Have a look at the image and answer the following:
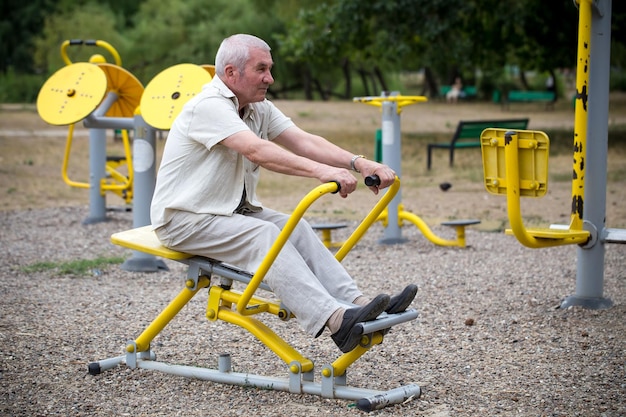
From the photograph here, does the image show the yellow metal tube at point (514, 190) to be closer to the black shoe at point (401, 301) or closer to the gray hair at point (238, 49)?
the black shoe at point (401, 301)

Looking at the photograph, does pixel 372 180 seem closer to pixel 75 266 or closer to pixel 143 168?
pixel 143 168

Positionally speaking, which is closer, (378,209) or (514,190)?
(378,209)

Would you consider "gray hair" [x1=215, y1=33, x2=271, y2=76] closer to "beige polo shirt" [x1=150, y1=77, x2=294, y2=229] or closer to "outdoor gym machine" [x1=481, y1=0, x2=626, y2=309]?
"beige polo shirt" [x1=150, y1=77, x2=294, y2=229]

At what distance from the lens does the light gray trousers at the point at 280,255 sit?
3.51 m

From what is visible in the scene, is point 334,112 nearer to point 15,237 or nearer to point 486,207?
point 486,207

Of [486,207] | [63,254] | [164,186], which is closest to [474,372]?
[164,186]

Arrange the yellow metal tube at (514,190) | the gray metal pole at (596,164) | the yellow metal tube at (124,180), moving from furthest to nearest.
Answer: the yellow metal tube at (124,180)
the gray metal pole at (596,164)
the yellow metal tube at (514,190)

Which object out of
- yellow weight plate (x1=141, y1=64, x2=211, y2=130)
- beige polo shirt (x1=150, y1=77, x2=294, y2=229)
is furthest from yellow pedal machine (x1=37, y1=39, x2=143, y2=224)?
beige polo shirt (x1=150, y1=77, x2=294, y2=229)

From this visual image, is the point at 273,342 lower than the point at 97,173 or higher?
higher

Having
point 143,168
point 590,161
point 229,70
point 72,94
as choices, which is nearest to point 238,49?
point 229,70

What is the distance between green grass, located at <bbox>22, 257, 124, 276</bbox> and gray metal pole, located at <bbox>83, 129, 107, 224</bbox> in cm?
187

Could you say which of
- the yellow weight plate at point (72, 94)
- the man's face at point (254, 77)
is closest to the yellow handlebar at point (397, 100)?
the yellow weight plate at point (72, 94)

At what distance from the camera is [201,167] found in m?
3.76

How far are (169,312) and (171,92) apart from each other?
234cm
